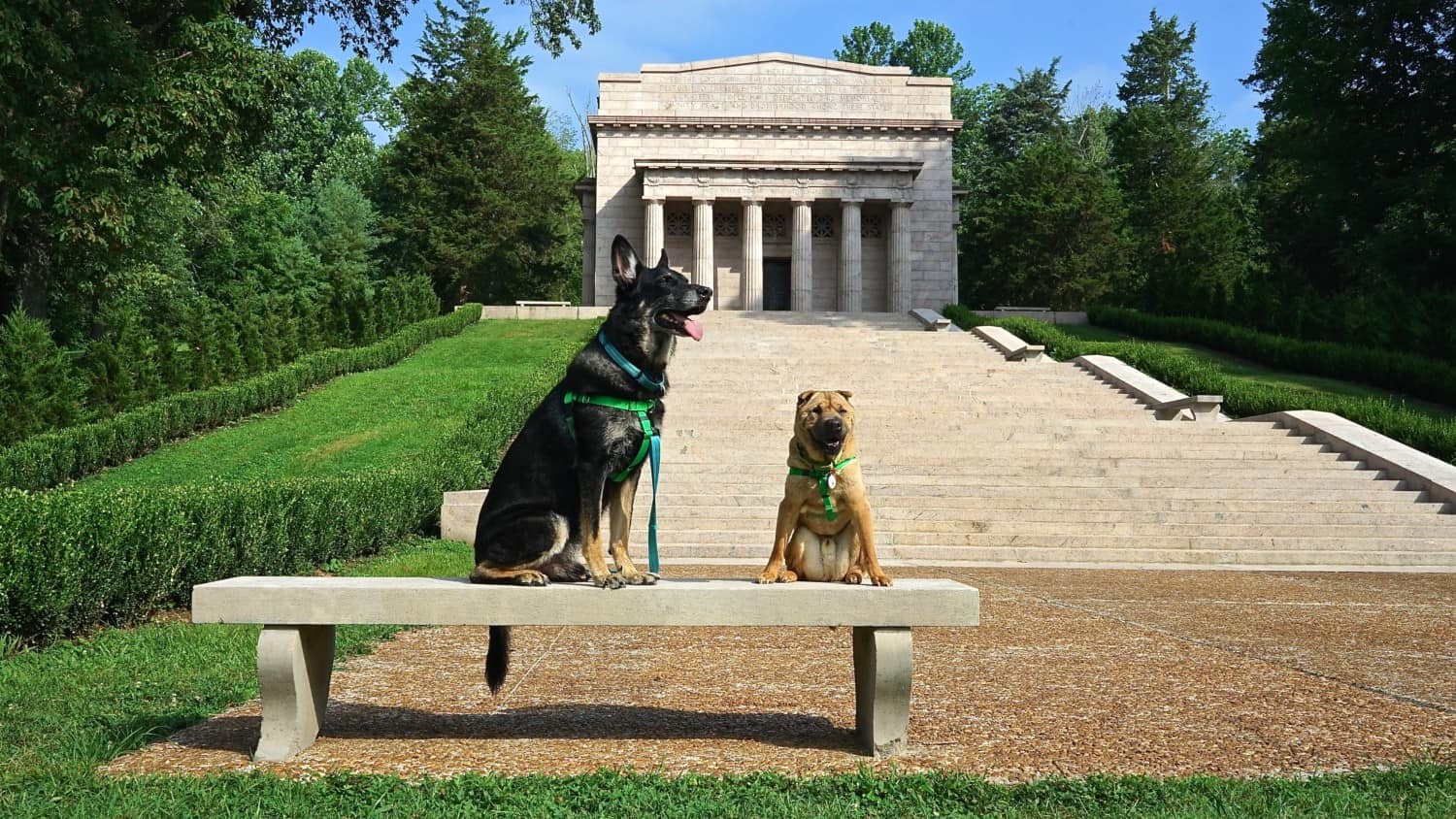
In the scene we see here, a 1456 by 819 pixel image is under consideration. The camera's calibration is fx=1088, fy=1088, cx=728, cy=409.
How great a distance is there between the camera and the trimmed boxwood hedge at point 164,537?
26.1 ft

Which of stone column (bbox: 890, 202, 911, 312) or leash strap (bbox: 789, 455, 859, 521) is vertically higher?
stone column (bbox: 890, 202, 911, 312)

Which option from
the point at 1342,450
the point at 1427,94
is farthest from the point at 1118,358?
the point at 1427,94

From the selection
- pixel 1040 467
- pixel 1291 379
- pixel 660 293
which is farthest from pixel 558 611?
pixel 1291 379

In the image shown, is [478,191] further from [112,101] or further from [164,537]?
[164,537]

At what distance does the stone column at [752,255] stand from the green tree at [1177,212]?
15.2 meters

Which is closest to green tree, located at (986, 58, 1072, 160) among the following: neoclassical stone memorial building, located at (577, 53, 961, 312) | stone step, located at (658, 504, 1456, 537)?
neoclassical stone memorial building, located at (577, 53, 961, 312)

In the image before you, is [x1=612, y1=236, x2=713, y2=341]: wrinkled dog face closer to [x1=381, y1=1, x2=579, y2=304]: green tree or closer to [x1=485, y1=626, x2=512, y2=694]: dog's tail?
[x1=485, y1=626, x2=512, y2=694]: dog's tail

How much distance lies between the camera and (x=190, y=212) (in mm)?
37312

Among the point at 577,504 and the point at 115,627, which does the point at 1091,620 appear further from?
the point at 115,627

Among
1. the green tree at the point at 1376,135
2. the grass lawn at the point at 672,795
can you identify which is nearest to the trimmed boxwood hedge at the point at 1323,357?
the green tree at the point at 1376,135

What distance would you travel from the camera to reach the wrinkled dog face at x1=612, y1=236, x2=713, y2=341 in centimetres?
464

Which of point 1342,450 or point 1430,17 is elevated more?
point 1430,17

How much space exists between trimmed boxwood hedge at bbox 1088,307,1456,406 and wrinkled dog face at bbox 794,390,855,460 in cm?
2233

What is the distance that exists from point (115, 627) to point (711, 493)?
Answer: 26.9 feet
